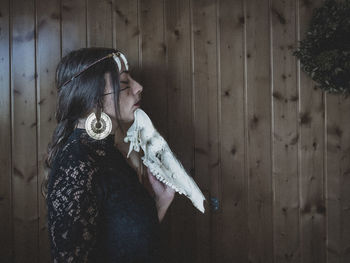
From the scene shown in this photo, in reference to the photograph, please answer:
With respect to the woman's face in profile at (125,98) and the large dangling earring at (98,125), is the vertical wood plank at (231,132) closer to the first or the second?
the woman's face in profile at (125,98)

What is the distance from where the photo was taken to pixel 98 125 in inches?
32.7

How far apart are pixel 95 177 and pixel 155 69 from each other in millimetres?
694

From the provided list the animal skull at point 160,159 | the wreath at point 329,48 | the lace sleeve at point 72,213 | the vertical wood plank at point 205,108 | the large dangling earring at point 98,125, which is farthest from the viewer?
the vertical wood plank at point 205,108

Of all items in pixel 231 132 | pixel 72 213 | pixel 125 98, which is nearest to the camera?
pixel 72 213

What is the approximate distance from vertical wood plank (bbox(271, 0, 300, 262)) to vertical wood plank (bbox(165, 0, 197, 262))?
445 mm

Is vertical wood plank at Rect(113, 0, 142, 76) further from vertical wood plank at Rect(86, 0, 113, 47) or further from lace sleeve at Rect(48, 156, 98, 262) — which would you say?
lace sleeve at Rect(48, 156, 98, 262)

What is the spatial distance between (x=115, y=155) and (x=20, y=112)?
64 centimetres

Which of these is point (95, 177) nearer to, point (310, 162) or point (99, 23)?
point (99, 23)

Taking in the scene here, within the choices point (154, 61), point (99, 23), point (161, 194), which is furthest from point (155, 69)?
point (161, 194)

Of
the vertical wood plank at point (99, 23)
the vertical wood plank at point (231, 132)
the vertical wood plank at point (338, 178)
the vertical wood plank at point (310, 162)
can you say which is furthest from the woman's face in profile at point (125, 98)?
the vertical wood plank at point (338, 178)

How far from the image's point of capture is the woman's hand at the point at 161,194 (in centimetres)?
105

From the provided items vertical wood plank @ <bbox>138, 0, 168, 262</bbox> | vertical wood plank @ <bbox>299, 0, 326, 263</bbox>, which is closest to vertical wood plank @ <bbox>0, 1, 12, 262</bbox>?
vertical wood plank @ <bbox>138, 0, 168, 262</bbox>

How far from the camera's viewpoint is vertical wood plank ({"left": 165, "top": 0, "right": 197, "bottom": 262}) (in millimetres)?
1273

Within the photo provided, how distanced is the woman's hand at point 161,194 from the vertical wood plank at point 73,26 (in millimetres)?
713
